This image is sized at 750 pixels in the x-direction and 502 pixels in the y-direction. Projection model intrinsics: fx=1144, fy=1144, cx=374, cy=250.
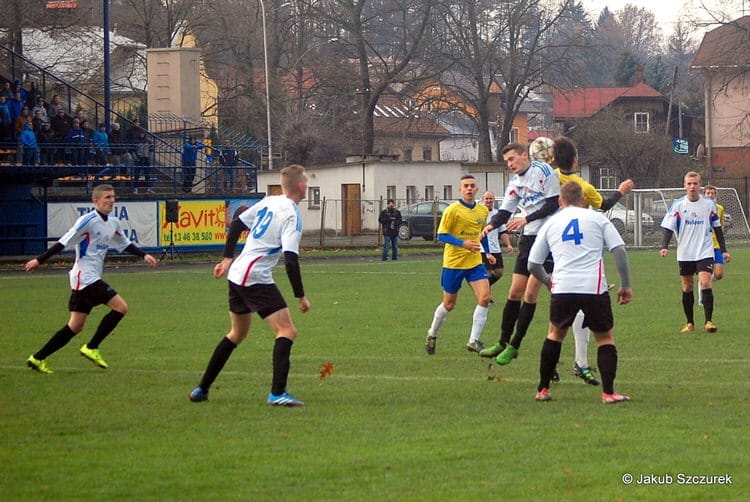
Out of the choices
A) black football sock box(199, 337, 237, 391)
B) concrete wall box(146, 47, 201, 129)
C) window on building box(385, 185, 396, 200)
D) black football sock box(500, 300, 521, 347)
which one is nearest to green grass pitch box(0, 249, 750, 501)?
black football sock box(199, 337, 237, 391)

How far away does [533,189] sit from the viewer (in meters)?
11.0

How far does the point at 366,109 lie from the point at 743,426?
52.6m

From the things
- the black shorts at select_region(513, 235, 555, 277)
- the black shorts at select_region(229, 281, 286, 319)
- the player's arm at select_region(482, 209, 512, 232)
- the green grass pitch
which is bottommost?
the green grass pitch

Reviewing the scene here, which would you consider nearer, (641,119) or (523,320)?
(523,320)

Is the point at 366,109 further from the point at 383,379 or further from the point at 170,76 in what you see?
the point at 383,379

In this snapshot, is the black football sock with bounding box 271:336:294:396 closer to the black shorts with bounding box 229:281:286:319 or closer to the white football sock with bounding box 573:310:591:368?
the black shorts with bounding box 229:281:286:319

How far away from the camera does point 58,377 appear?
11.5 metres

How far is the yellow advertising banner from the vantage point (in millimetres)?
37312

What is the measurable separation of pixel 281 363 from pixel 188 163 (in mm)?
31274

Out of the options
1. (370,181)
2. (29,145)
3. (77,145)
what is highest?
(77,145)

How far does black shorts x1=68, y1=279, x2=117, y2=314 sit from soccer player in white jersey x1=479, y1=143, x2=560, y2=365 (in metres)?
4.05

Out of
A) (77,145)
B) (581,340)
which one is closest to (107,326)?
(581,340)

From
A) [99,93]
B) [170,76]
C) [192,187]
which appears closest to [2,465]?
[192,187]

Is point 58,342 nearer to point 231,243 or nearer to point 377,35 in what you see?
point 231,243
